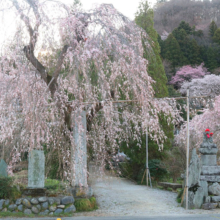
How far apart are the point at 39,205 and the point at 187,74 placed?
59.3 ft

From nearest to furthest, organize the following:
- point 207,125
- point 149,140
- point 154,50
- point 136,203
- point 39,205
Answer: point 39,205 → point 136,203 → point 207,125 → point 149,140 → point 154,50

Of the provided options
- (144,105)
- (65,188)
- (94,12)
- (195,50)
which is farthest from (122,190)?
(195,50)

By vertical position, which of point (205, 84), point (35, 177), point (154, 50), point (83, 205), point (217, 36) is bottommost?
point (83, 205)

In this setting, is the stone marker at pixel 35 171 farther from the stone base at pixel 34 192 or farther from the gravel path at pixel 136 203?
the gravel path at pixel 136 203

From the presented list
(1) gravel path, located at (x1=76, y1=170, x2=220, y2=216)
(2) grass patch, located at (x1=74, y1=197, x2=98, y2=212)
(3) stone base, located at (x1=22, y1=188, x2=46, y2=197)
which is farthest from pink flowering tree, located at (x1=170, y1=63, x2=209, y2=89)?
(3) stone base, located at (x1=22, y1=188, x2=46, y2=197)

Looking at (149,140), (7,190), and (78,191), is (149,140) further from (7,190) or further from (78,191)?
(7,190)

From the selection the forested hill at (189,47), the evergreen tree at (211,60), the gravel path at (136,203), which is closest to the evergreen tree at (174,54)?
the forested hill at (189,47)

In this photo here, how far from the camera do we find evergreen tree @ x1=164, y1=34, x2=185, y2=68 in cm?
2300

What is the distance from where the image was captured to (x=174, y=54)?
2316 cm

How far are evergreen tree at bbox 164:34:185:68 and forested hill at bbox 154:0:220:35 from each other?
761 cm

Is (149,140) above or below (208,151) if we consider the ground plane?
above

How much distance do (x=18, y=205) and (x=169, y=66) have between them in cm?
1908

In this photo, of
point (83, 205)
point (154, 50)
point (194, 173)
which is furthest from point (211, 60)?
point (83, 205)

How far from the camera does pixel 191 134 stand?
1121cm
